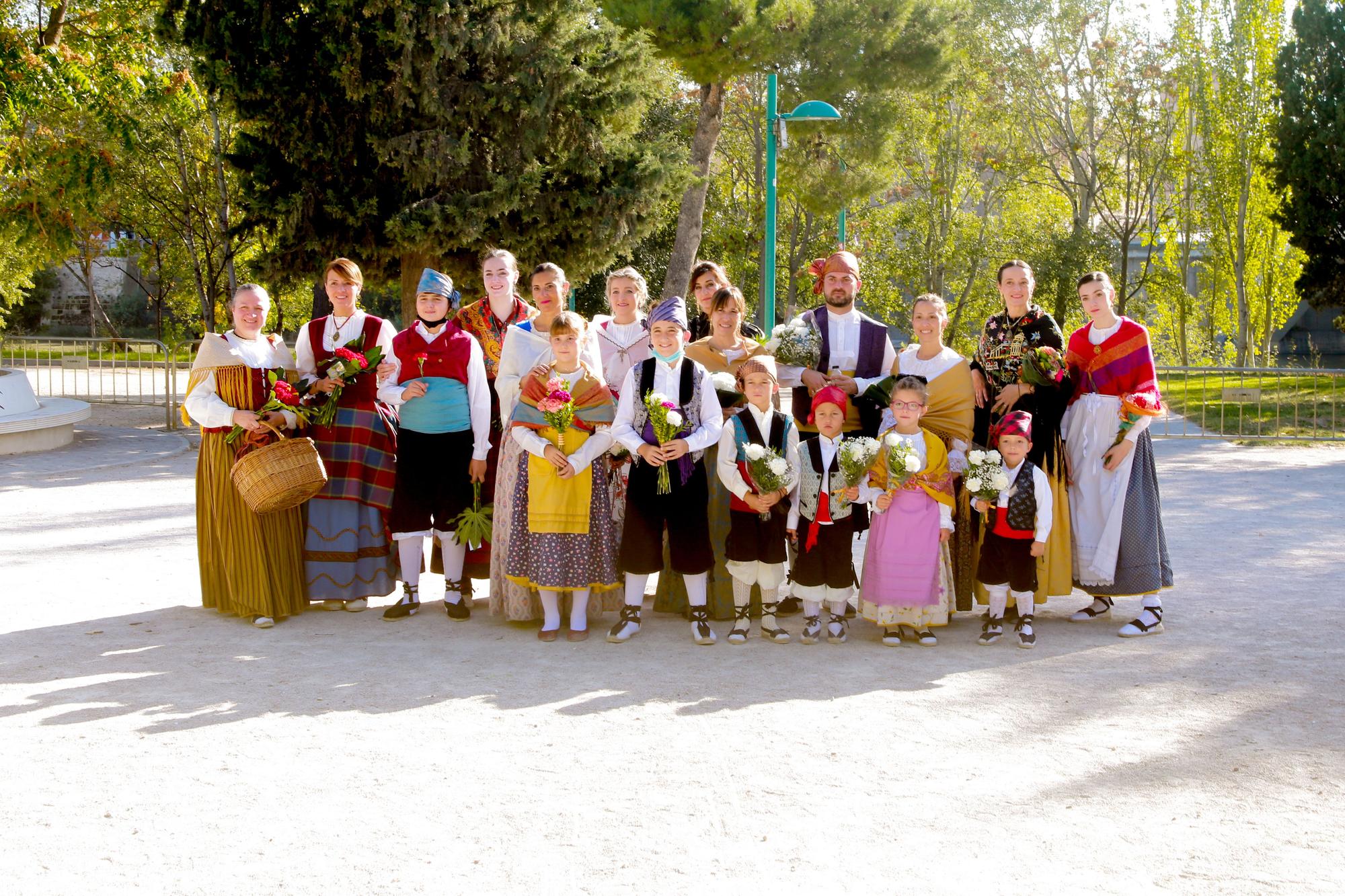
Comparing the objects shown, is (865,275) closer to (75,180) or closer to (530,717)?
(75,180)

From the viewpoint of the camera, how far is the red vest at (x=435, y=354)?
7.06m

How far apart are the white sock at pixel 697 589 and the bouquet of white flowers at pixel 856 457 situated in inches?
38.2

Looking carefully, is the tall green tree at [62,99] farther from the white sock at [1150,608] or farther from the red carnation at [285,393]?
the white sock at [1150,608]

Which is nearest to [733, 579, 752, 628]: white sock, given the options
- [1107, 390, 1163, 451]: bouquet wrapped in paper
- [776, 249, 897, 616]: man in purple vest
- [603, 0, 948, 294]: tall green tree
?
[776, 249, 897, 616]: man in purple vest

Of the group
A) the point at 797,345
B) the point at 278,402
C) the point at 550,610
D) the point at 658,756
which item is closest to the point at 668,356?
the point at 797,345

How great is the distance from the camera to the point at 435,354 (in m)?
7.07

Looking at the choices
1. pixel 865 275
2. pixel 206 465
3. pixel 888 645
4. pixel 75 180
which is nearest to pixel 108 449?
pixel 75 180

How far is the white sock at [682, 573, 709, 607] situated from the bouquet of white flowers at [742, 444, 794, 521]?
25.8 inches

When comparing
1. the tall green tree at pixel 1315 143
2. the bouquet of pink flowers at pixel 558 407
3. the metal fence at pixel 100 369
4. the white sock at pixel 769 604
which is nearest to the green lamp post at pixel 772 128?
the white sock at pixel 769 604

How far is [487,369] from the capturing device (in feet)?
24.6

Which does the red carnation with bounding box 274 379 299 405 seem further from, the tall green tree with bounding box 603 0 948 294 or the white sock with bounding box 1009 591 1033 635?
the tall green tree with bounding box 603 0 948 294

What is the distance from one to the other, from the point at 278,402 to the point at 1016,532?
4.10 m

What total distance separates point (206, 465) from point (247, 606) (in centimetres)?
85

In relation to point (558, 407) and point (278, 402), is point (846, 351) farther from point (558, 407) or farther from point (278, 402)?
point (278, 402)
